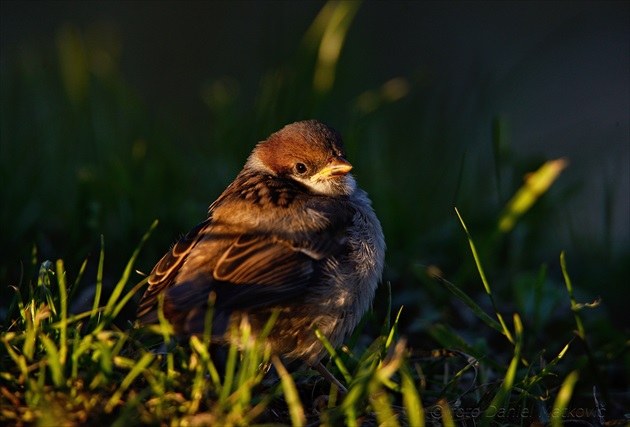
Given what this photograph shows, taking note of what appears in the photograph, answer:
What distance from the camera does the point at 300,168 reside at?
14.7ft

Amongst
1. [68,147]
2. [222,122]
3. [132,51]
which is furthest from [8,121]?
[132,51]

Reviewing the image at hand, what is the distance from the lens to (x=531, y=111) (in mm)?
10117

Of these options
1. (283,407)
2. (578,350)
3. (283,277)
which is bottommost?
(578,350)

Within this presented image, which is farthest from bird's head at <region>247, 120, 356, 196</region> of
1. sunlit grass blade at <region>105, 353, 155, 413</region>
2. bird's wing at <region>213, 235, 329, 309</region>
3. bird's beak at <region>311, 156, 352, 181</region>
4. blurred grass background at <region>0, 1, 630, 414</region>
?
sunlit grass blade at <region>105, 353, 155, 413</region>

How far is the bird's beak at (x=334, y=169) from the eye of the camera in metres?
4.36

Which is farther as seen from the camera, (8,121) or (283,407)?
(8,121)

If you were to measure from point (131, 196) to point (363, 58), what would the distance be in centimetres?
336

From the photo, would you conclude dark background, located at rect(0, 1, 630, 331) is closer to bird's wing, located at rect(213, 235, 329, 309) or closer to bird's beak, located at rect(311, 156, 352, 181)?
bird's beak, located at rect(311, 156, 352, 181)

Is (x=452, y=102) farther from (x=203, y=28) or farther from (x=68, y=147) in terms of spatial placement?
(x=203, y=28)

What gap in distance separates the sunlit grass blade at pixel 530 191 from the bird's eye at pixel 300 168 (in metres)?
1.12

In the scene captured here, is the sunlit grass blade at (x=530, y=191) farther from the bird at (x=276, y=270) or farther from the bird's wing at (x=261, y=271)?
the bird's wing at (x=261, y=271)

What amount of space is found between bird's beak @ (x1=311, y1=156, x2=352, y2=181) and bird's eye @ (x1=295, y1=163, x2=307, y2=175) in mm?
81

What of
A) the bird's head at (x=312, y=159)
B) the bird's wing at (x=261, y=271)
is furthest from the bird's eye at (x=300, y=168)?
the bird's wing at (x=261, y=271)

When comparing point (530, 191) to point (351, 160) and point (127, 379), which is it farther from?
point (127, 379)
